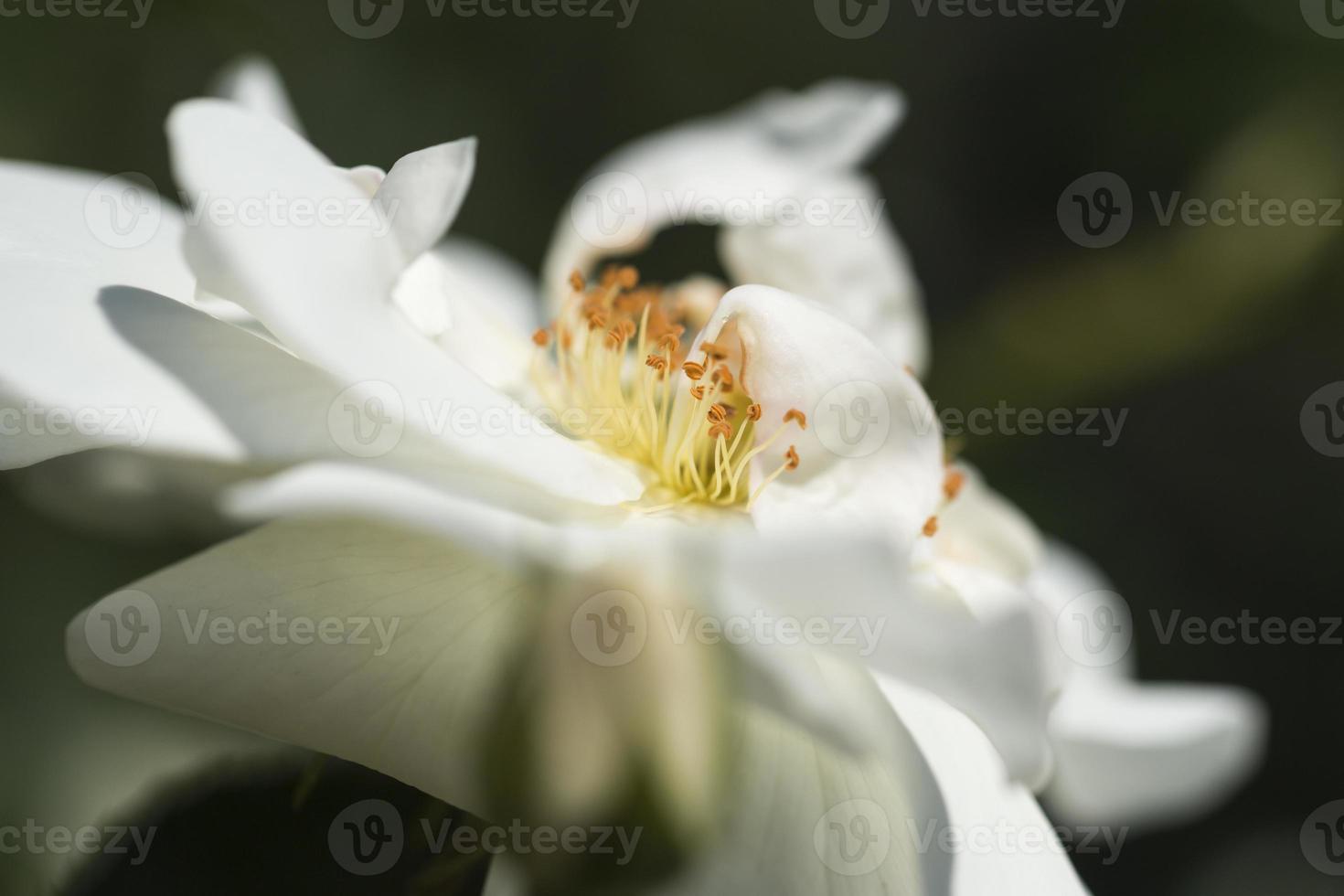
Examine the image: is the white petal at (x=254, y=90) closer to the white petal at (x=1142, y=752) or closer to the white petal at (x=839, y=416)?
the white petal at (x=839, y=416)

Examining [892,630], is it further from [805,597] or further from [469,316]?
[469,316]

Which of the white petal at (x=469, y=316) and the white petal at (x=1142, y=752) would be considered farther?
the white petal at (x=1142, y=752)

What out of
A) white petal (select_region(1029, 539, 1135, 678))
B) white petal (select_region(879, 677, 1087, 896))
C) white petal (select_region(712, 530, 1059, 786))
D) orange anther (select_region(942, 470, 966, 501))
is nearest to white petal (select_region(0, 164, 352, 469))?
white petal (select_region(712, 530, 1059, 786))

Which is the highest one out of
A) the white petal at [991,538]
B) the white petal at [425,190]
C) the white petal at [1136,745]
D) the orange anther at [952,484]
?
the white petal at [425,190]

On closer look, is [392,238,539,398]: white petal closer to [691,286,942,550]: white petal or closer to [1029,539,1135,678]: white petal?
[691,286,942,550]: white petal

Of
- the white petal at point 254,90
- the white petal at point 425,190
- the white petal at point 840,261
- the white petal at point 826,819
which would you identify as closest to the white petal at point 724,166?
the white petal at point 840,261

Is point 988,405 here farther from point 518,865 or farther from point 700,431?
point 518,865
